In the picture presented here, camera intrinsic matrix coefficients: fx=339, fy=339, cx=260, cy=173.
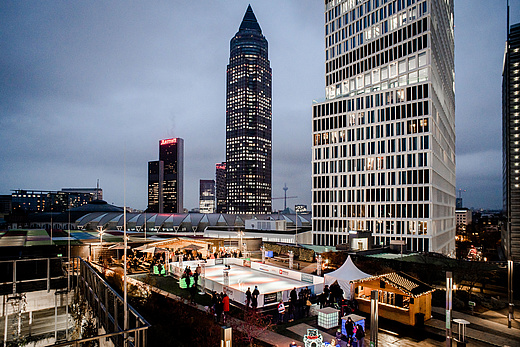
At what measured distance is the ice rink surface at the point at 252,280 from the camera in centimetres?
2727

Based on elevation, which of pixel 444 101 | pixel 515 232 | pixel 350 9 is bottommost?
pixel 515 232

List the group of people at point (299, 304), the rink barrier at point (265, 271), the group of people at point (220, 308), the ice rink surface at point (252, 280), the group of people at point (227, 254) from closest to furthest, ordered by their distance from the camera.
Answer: the group of people at point (220, 308) < the group of people at point (299, 304) < the rink barrier at point (265, 271) < the ice rink surface at point (252, 280) < the group of people at point (227, 254)

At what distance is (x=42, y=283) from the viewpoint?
2111 centimetres

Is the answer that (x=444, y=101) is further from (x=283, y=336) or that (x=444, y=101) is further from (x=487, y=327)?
(x=283, y=336)

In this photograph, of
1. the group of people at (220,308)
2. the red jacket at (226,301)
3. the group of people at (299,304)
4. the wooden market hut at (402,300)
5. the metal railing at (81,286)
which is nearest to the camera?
the metal railing at (81,286)

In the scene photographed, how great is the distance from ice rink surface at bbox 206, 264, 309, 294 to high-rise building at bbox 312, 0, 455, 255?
28949mm

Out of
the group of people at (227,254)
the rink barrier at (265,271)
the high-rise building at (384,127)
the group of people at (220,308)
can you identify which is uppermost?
the high-rise building at (384,127)

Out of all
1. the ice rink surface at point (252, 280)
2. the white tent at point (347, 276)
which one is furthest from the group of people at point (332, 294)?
the ice rink surface at point (252, 280)

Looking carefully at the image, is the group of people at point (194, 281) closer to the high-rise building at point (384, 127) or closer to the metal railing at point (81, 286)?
the metal railing at point (81, 286)

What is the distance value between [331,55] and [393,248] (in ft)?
145

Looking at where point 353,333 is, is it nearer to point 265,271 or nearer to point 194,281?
point 194,281

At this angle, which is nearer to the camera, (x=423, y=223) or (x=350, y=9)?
(x=423, y=223)

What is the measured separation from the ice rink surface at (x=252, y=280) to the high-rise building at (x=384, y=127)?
95.0ft

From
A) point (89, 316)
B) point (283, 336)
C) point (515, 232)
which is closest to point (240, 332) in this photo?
point (283, 336)
